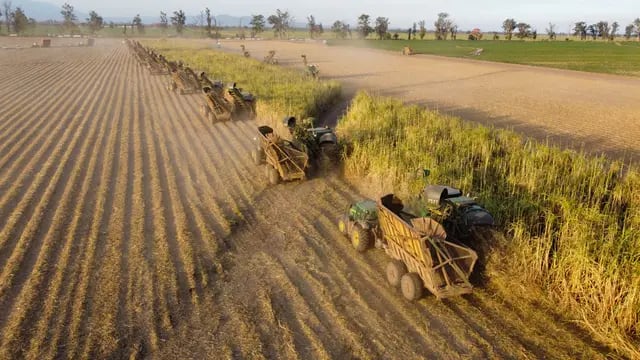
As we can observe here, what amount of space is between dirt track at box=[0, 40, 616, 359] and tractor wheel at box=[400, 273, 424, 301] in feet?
0.37

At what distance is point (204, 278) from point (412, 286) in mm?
2503

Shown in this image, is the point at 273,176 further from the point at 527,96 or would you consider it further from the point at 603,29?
the point at 603,29

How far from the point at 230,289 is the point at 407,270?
2.10 meters

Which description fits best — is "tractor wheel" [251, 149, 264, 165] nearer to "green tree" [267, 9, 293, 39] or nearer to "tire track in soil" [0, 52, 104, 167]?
"tire track in soil" [0, 52, 104, 167]

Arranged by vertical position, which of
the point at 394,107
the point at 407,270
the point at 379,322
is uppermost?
the point at 394,107

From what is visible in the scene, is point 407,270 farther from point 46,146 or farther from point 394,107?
point 46,146

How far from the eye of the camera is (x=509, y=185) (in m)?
7.02

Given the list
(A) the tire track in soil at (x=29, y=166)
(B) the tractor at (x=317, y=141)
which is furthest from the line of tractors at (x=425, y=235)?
(A) the tire track in soil at (x=29, y=166)

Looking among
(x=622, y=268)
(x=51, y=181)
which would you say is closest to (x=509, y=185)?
(x=622, y=268)

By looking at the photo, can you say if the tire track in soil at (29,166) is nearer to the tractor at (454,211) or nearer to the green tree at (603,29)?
the tractor at (454,211)

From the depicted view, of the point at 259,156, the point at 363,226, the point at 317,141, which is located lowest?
the point at 363,226

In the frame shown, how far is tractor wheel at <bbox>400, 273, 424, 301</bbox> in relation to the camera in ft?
15.4

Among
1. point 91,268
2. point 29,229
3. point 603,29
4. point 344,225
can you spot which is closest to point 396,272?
point 344,225

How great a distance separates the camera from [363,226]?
18.9ft
